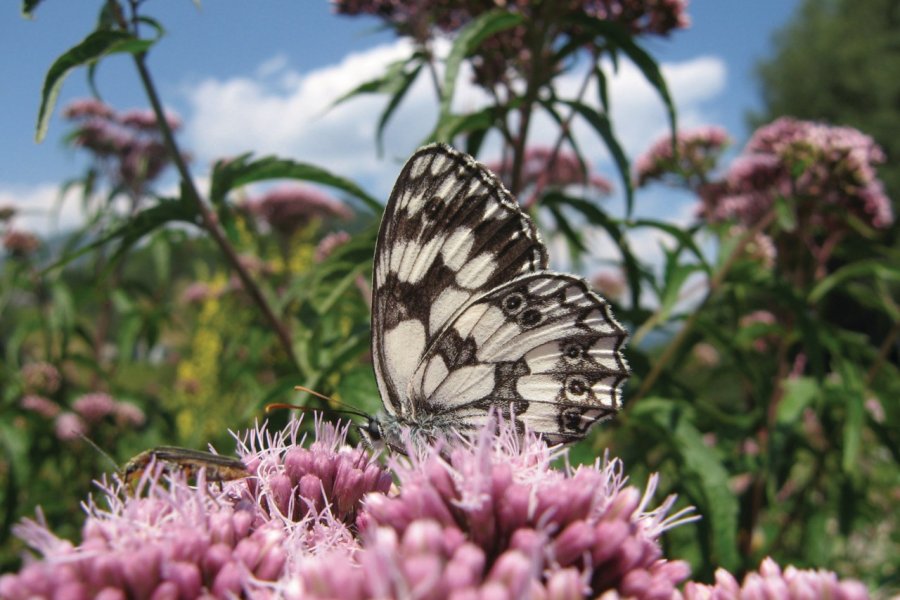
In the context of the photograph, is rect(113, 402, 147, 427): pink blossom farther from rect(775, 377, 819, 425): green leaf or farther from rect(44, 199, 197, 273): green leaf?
rect(775, 377, 819, 425): green leaf

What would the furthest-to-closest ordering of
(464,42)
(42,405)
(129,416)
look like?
(129,416) → (42,405) → (464,42)

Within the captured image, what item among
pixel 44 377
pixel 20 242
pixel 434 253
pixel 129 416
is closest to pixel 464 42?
pixel 434 253

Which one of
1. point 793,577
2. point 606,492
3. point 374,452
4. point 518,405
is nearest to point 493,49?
point 518,405

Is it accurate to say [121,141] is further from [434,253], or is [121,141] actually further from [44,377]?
[434,253]

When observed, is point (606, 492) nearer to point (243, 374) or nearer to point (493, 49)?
point (493, 49)

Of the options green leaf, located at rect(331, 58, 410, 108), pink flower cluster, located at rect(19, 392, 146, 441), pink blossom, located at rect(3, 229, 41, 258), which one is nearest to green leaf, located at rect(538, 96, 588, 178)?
green leaf, located at rect(331, 58, 410, 108)

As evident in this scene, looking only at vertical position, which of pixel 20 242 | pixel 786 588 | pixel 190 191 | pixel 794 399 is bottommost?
pixel 794 399

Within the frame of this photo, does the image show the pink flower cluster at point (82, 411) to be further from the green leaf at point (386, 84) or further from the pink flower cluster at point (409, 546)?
the pink flower cluster at point (409, 546)
